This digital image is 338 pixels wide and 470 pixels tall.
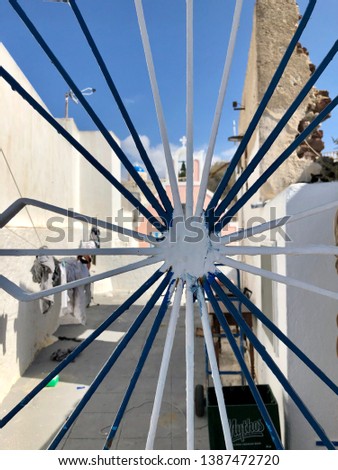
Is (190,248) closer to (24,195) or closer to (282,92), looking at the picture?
(282,92)

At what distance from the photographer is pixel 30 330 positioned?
257 inches

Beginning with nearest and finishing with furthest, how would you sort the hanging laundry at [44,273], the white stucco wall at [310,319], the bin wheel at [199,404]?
the white stucco wall at [310,319], the bin wheel at [199,404], the hanging laundry at [44,273]

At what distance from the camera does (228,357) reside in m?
6.79

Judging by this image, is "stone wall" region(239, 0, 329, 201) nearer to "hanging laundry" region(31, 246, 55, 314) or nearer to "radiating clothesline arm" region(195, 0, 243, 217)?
"hanging laundry" region(31, 246, 55, 314)

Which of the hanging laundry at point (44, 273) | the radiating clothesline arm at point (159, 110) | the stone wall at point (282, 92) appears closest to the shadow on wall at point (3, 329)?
the hanging laundry at point (44, 273)

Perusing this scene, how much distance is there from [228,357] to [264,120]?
181 inches

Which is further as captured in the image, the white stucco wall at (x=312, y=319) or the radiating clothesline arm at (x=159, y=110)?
the white stucco wall at (x=312, y=319)

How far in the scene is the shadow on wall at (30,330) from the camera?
5.95 m

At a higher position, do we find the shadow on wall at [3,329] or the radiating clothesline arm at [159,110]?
the radiating clothesline arm at [159,110]

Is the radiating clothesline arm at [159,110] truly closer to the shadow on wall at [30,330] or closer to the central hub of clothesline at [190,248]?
the central hub of clothesline at [190,248]

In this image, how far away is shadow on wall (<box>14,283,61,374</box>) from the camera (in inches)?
234

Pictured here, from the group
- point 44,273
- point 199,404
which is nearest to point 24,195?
point 44,273
